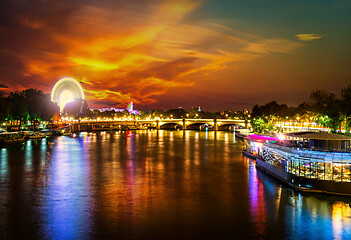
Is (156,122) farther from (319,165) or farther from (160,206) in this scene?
(319,165)

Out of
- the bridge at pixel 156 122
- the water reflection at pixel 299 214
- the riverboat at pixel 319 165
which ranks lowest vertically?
the water reflection at pixel 299 214

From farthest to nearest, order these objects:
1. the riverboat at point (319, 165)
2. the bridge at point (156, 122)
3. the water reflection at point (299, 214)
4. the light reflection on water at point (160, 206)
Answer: the bridge at point (156, 122), the riverboat at point (319, 165), the light reflection on water at point (160, 206), the water reflection at point (299, 214)

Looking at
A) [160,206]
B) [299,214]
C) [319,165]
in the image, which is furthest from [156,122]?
[299,214]

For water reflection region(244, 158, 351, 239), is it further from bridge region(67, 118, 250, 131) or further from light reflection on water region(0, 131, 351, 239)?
bridge region(67, 118, 250, 131)

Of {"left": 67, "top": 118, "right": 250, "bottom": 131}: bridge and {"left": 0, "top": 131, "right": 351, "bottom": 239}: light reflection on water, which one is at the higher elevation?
{"left": 67, "top": 118, "right": 250, "bottom": 131}: bridge

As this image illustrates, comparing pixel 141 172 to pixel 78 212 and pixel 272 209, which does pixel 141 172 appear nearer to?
pixel 78 212

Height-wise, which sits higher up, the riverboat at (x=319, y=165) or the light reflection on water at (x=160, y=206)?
the riverboat at (x=319, y=165)

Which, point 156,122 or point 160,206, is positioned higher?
point 156,122

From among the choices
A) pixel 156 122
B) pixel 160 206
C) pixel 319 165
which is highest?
pixel 156 122

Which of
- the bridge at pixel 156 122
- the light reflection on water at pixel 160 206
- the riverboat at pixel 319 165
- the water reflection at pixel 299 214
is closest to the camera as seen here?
the water reflection at pixel 299 214

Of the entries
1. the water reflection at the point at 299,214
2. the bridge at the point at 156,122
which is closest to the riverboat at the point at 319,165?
the water reflection at the point at 299,214

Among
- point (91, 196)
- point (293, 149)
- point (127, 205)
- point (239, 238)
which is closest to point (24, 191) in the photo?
point (91, 196)

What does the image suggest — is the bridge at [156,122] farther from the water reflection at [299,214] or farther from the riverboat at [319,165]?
the water reflection at [299,214]

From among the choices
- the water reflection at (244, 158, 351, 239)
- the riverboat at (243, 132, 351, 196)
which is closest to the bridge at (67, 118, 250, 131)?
the riverboat at (243, 132, 351, 196)
